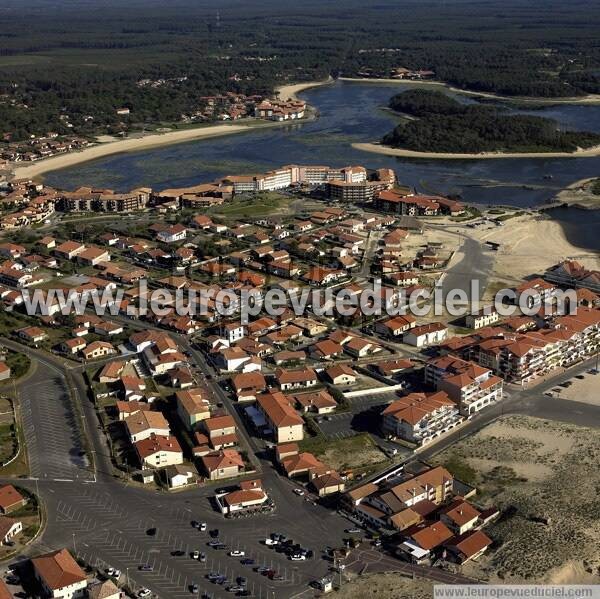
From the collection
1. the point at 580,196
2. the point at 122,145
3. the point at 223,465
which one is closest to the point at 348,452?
the point at 223,465

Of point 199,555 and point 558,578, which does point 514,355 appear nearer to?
point 558,578

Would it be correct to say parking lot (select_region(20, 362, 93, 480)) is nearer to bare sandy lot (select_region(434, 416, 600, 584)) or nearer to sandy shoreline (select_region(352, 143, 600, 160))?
bare sandy lot (select_region(434, 416, 600, 584))

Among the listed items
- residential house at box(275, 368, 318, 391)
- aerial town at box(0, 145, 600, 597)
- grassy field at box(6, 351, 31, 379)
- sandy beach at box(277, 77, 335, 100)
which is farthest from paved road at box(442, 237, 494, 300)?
sandy beach at box(277, 77, 335, 100)

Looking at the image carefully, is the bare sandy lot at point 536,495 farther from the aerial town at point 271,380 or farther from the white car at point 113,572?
the white car at point 113,572

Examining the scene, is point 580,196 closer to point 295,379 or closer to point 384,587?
point 295,379

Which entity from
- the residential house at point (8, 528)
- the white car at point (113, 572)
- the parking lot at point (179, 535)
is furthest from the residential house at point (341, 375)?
the residential house at point (8, 528)

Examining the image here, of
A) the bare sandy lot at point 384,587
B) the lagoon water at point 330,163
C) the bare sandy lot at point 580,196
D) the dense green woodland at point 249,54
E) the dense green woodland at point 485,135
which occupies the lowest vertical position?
the bare sandy lot at point 384,587

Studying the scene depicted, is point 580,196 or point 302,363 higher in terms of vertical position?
point 580,196
